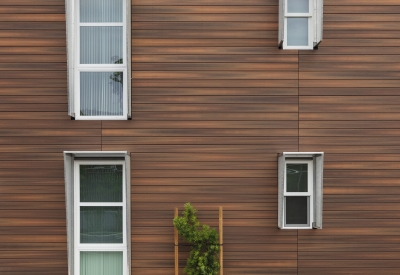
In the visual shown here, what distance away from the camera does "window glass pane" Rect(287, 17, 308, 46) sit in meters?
4.42

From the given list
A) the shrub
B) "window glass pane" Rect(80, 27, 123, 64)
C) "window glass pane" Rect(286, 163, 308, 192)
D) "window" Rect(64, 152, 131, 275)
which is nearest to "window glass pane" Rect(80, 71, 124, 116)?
"window glass pane" Rect(80, 27, 123, 64)

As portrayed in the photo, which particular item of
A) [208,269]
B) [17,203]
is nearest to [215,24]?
[208,269]

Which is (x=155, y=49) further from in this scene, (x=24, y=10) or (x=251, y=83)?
(x=24, y=10)

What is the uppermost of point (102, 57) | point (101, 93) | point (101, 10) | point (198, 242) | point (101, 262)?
point (101, 10)

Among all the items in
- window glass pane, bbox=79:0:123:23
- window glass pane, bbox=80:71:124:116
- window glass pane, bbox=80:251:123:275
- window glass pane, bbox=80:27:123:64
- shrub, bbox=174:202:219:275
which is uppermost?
window glass pane, bbox=79:0:123:23

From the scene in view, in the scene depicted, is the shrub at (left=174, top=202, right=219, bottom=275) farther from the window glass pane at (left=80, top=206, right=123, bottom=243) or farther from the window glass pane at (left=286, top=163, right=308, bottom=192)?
the window glass pane at (left=286, top=163, right=308, bottom=192)

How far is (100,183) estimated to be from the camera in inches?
177

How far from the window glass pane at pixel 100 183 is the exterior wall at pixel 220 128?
260 millimetres

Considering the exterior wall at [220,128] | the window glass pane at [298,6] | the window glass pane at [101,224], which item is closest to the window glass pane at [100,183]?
the window glass pane at [101,224]

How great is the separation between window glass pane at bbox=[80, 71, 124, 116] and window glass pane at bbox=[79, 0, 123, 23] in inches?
27.9

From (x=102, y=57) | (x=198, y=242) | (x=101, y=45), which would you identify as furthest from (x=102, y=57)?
(x=198, y=242)

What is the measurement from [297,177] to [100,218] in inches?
104

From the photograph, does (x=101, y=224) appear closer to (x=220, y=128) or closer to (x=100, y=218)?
(x=100, y=218)

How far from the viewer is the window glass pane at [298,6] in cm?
440
